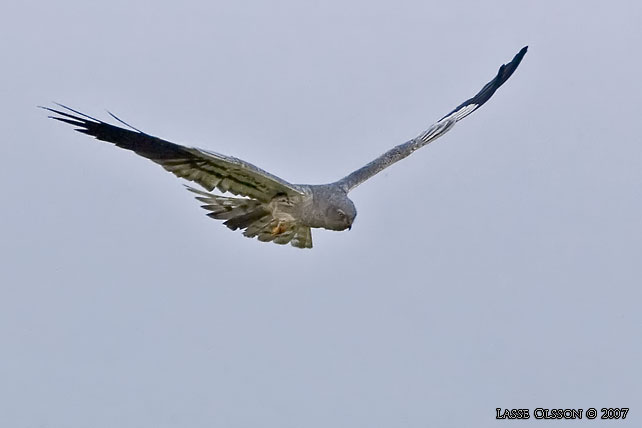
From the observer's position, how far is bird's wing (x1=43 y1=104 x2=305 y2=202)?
10.9 m

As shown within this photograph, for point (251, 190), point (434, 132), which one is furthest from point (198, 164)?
point (434, 132)

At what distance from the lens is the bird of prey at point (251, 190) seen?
10953 millimetres

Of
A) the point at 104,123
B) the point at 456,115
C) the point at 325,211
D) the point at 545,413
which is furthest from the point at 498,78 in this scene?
the point at 104,123

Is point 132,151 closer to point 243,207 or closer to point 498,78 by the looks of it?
point 243,207

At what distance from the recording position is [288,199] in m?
11.9

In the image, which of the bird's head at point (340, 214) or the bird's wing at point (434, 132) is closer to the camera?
the bird's head at point (340, 214)

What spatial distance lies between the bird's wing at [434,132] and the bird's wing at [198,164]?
44.6 inches

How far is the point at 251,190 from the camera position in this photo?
464 inches

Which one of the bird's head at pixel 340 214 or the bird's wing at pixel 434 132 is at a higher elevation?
the bird's wing at pixel 434 132

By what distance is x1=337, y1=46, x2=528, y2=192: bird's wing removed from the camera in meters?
13.0

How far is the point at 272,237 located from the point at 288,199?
2.21ft

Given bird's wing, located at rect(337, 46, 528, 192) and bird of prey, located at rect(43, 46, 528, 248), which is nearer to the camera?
bird of prey, located at rect(43, 46, 528, 248)

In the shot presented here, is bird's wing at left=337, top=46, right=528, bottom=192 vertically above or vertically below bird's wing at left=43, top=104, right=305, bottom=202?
above

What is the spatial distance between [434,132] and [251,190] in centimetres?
316
